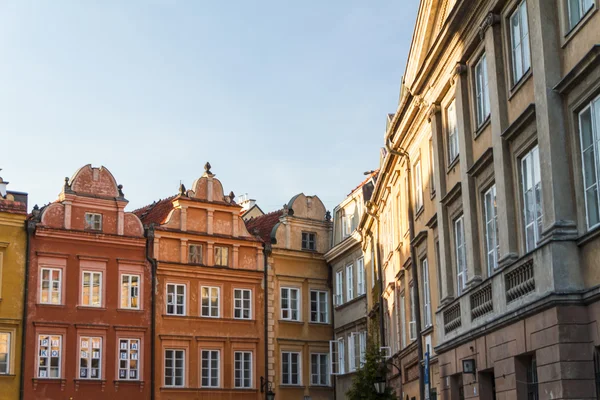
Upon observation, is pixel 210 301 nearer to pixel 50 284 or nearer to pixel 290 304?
pixel 290 304

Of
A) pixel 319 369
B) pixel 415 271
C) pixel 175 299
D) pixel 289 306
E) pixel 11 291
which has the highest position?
pixel 289 306

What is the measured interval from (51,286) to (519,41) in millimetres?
25400

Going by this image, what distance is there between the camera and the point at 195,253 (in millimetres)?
41594

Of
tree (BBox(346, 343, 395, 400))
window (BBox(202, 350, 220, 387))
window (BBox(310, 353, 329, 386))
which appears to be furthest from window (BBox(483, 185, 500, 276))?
window (BBox(310, 353, 329, 386))

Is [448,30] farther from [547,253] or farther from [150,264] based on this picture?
[150,264]

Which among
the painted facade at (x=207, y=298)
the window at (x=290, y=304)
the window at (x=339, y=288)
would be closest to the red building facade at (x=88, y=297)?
the painted facade at (x=207, y=298)

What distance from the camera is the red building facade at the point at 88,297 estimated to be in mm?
36719

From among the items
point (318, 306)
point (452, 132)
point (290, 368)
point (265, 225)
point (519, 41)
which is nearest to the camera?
point (519, 41)

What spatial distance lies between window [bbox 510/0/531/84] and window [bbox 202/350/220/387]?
1053 inches

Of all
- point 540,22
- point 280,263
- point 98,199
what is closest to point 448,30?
point 540,22

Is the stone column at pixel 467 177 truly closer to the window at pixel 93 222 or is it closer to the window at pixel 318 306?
the window at pixel 93 222

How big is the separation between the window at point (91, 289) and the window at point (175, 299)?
3.13 meters

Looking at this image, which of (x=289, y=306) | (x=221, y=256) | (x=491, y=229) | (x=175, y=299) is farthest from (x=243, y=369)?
(x=491, y=229)

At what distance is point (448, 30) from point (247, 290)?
80.8 feet
